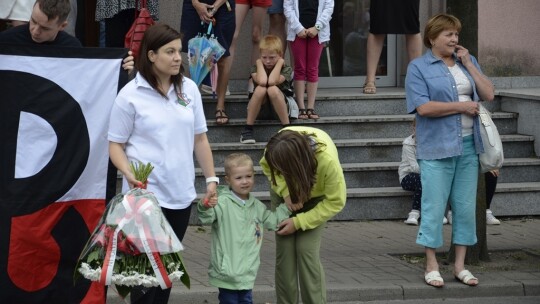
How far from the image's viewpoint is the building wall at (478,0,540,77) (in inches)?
539

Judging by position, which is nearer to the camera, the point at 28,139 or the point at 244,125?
the point at 28,139

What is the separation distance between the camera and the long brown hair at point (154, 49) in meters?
6.39

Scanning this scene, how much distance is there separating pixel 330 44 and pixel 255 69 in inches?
131

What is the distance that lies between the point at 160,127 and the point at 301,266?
4.44 ft

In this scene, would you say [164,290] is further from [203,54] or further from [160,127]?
[203,54]

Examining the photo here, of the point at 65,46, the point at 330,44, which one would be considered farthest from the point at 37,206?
the point at 330,44

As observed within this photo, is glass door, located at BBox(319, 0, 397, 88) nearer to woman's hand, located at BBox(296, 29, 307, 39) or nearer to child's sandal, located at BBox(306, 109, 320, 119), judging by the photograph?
child's sandal, located at BBox(306, 109, 320, 119)

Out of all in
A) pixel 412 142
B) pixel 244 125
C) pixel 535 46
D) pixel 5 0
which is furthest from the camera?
pixel 535 46

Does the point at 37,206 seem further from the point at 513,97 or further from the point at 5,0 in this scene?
the point at 513,97

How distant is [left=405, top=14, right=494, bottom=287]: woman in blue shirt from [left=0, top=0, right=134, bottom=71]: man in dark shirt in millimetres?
2537

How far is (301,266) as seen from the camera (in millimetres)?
7004

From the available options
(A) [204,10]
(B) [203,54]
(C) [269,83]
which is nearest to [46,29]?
(B) [203,54]

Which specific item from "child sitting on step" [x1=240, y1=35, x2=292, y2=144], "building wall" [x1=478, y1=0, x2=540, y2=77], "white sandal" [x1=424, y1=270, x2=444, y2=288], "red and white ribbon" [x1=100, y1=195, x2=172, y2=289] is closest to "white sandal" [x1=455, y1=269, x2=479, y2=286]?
"white sandal" [x1=424, y1=270, x2=444, y2=288]

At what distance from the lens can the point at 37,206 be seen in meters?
7.03
